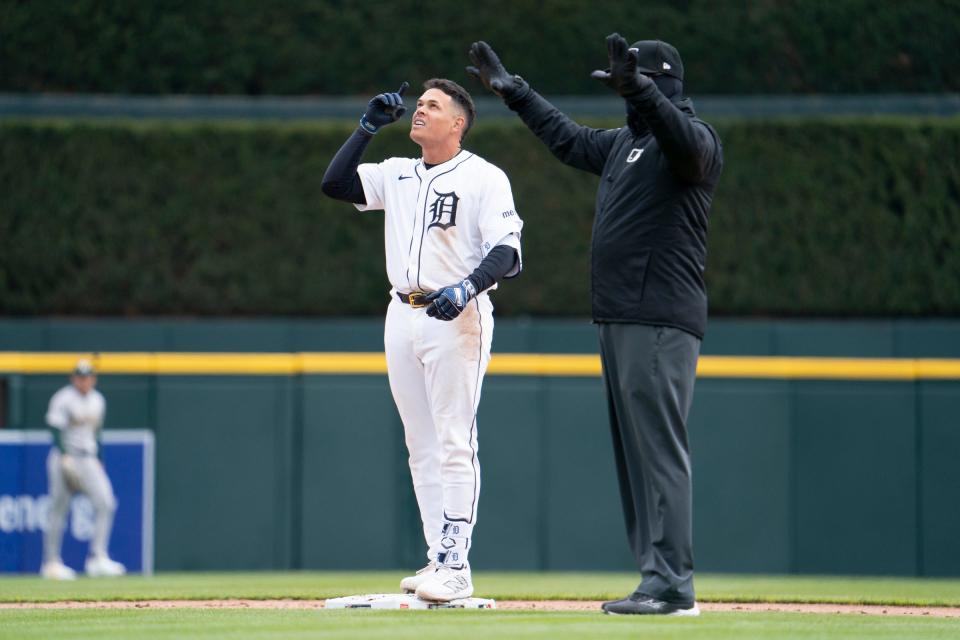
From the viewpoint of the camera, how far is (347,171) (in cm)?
573

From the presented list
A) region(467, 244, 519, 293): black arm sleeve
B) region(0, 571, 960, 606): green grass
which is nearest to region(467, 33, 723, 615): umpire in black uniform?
region(467, 244, 519, 293): black arm sleeve

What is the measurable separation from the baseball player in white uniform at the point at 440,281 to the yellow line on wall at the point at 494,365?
19.4ft

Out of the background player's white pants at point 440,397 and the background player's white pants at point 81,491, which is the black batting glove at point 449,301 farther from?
the background player's white pants at point 81,491

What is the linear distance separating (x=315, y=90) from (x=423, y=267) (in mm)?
8067

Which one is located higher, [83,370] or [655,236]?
[655,236]

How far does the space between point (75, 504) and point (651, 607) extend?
7.80 m

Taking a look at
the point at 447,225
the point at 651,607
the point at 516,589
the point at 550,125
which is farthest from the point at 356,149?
the point at 516,589

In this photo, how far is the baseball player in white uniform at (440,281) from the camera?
17.9 ft

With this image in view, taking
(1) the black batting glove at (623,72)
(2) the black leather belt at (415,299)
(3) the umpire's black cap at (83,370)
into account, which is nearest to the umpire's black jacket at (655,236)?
(1) the black batting glove at (623,72)

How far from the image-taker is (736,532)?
11711 millimetres

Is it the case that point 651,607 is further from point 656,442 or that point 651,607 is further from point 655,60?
point 655,60

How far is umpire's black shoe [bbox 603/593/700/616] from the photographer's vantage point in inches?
199

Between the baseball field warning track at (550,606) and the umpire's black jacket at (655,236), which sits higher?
the umpire's black jacket at (655,236)

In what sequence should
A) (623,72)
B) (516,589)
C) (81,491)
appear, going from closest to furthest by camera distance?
1. (623,72)
2. (516,589)
3. (81,491)
